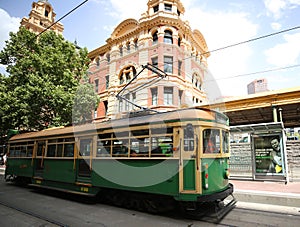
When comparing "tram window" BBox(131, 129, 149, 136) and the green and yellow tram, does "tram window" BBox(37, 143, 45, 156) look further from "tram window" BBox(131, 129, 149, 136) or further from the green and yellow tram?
"tram window" BBox(131, 129, 149, 136)

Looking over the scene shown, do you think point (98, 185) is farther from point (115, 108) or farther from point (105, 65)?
point (105, 65)

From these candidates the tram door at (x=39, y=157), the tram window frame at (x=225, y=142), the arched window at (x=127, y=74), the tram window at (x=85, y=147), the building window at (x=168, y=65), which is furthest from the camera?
the arched window at (x=127, y=74)

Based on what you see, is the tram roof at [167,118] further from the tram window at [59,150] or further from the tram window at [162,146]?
the tram window at [59,150]

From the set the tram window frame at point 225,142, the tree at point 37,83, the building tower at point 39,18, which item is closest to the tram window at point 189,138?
the tram window frame at point 225,142

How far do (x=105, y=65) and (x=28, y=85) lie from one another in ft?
34.3

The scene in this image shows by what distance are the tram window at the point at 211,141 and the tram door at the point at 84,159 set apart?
382 cm

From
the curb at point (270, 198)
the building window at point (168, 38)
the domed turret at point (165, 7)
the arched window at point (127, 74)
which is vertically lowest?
the curb at point (270, 198)

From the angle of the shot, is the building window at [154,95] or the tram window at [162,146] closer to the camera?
the tram window at [162,146]

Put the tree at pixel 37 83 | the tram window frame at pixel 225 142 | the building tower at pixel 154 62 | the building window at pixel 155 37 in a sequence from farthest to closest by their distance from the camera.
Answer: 1. the building window at pixel 155 37
2. the building tower at pixel 154 62
3. the tree at pixel 37 83
4. the tram window frame at pixel 225 142

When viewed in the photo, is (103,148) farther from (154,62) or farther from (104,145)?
(154,62)

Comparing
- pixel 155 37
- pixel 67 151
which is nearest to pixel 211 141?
pixel 67 151

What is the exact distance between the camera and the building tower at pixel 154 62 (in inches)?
737

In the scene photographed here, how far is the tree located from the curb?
12329 millimetres

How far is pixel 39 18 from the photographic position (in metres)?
31.3
